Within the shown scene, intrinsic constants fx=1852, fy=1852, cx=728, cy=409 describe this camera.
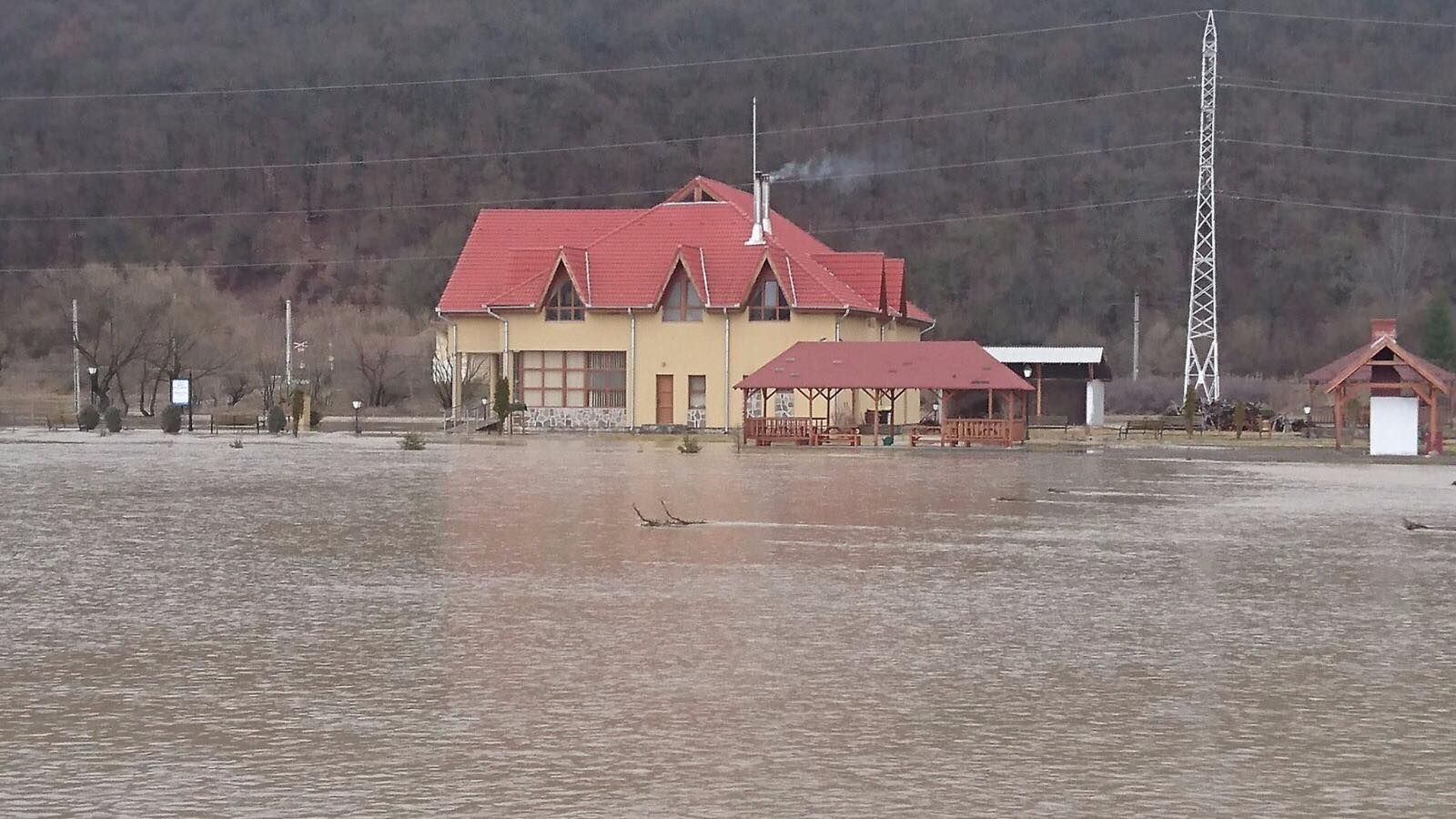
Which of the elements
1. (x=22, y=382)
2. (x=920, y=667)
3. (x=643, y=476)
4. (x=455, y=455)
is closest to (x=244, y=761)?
(x=920, y=667)

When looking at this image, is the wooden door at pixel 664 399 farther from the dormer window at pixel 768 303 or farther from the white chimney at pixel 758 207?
the white chimney at pixel 758 207

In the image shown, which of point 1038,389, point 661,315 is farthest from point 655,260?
point 1038,389

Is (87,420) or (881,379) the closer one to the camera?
(881,379)

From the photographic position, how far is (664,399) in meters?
64.7

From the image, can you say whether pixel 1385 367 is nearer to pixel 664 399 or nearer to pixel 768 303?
pixel 768 303

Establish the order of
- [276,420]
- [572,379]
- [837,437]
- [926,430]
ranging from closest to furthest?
[837,437] → [926,430] → [276,420] → [572,379]

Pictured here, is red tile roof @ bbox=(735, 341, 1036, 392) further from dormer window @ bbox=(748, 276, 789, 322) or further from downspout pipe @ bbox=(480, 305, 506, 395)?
downspout pipe @ bbox=(480, 305, 506, 395)

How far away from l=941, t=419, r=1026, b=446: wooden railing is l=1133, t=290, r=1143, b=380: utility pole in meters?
31.0

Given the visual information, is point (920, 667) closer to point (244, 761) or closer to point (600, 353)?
point (244, 761)

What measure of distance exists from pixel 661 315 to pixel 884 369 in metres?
11.3

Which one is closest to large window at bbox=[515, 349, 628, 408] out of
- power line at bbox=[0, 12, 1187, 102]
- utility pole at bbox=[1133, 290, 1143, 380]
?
utility pole at bbox=[1133, 290, 1143, 380]

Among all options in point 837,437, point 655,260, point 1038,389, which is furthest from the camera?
point 1038,389

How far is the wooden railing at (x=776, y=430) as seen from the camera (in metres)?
54.9

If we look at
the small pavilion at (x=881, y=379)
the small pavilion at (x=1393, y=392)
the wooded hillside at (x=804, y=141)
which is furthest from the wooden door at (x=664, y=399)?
the wooded hillside at (x=804, y=141)
